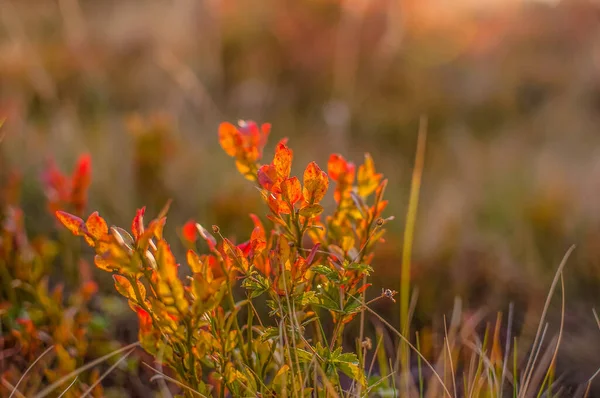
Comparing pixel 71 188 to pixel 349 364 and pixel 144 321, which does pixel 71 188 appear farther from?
pixel 349 364

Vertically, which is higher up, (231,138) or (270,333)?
(231,138)

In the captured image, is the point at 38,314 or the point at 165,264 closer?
the point at 165,264

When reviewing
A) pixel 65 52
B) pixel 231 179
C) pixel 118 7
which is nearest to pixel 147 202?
pixel 231 179

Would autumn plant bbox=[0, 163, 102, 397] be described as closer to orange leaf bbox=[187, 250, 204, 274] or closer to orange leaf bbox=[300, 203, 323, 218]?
orange leaf bbox=[187, 250, 204, 274]

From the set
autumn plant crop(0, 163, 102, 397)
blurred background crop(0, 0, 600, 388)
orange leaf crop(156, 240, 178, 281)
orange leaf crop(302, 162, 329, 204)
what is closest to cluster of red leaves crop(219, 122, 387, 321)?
orange leaf crop(302, 162, 329, 204)

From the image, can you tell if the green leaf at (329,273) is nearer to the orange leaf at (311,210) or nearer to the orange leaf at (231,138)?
the orange leaf at (311,210)

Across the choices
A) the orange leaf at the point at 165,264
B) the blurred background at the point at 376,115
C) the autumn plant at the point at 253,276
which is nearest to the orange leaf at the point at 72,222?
the autumn plant at the point at 253,276

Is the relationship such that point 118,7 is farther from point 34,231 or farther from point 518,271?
point 518,271

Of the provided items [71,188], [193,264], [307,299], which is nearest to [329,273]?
[307,299]
